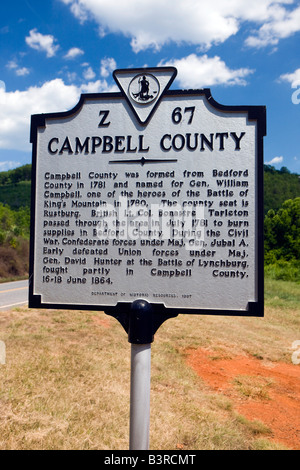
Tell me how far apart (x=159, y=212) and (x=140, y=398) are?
4.11 ft

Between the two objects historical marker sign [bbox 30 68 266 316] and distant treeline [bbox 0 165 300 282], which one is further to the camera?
distant treeline [bbox 0 165 300 282]

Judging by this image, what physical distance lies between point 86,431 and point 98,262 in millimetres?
1699

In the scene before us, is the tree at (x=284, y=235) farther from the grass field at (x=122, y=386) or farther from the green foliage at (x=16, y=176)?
the green foliage at (x=16, y=176)

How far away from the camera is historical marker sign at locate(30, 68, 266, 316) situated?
8.08ft

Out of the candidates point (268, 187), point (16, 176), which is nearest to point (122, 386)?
point (268, 187)

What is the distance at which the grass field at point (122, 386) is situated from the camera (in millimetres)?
3262

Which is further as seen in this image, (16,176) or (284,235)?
(16,176)

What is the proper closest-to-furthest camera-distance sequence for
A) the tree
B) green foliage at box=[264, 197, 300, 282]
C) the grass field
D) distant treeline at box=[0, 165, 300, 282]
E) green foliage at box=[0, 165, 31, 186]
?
the grass field
distant treeline at box=[0, 165, 300, 282]
green foliage at box=[264, 197, 300, 282]
the tree
green foliage at box=[0, 165, 31, 186]

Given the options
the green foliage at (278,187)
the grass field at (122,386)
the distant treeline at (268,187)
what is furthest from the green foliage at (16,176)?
the grass field at (122,386)

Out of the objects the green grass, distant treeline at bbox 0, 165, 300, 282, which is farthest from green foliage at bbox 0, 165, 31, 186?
distant treeline at bbox 0, 165, 300, 282

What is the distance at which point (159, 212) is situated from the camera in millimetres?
2508

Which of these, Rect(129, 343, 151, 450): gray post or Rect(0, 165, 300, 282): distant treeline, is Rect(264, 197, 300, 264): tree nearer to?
Rect(0, 165, 300, 282): distant treeline

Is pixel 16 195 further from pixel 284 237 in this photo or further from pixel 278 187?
pixel 284 237

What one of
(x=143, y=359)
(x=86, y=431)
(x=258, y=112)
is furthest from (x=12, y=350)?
(x=258, y=112)
